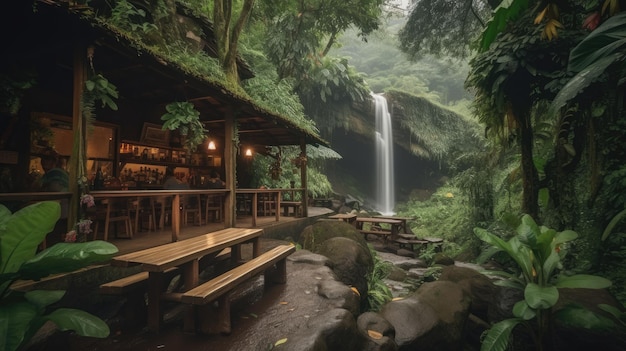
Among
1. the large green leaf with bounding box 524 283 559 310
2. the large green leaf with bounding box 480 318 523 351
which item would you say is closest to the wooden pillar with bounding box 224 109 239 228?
the large green leaf with bounding box 480 318 523 351

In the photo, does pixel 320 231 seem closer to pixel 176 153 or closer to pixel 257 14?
pixel 176 153

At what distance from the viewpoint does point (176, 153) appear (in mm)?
10281

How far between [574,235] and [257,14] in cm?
1593

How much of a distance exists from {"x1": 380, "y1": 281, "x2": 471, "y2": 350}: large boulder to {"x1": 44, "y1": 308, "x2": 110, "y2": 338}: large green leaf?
3504 mm

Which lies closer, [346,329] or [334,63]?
[346,329]

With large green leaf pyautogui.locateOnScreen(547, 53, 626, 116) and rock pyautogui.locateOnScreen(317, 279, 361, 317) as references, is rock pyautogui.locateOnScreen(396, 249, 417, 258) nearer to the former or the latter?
rock pyautogui.locateOnScreen(317, 279, 361, 317)

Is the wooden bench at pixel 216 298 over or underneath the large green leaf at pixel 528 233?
underneath

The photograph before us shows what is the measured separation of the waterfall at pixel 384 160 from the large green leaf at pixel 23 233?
21.5m

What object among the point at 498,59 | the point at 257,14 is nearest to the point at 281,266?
the point at 498,59

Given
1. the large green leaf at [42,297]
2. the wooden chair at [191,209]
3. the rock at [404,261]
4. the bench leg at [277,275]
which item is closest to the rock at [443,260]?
the rock at [404,261]

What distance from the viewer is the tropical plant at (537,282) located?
3432 mm

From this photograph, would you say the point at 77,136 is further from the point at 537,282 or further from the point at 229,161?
the point at 537,282

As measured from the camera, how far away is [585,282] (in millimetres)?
3457

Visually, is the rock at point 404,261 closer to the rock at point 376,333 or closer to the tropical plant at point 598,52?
the rock at point 376,333
